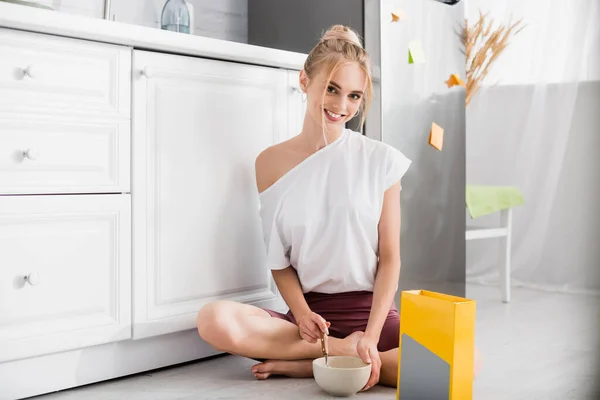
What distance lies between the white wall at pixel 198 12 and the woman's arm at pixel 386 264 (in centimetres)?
105

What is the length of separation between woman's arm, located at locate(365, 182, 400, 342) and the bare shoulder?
270 millimetres

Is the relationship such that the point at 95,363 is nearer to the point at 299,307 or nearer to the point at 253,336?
the point at 253,336

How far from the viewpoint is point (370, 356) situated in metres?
1.52

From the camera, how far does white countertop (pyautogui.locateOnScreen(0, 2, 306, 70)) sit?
140 centimetres

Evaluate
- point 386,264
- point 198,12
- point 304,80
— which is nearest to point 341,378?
point 386,264

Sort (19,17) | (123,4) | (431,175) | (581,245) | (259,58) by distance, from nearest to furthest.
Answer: (19,17) → (259,58) → (123,4) → (431,175) → (581,245)

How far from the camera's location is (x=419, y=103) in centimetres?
228

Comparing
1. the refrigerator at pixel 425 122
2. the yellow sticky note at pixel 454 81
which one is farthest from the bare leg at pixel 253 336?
the yellow sticky note at pixel 454 81

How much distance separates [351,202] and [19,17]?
81cm

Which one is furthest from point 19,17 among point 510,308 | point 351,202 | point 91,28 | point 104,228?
point 510,308

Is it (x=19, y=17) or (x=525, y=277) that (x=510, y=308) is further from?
(x=19, y=17)

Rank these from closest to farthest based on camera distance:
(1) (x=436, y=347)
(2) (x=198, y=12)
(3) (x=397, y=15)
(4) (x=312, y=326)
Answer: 1. (1) (x=436, y=347)
2. (4) (x=312, y=326)
3. (3) (x=397, y=15)
4. (2) (x=198, y=12)

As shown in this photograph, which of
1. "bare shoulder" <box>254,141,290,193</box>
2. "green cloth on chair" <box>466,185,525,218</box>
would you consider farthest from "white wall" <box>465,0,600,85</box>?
"bare shoulder" <box>254,141,290,193</box>

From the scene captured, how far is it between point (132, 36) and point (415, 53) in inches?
39.2
